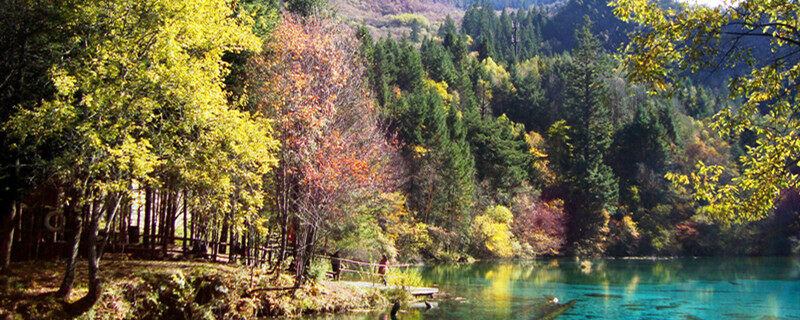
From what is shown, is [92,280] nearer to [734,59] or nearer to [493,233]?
[734,59]

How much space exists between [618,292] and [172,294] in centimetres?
2265

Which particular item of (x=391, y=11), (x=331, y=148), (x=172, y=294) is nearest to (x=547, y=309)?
(x=331, y=148)

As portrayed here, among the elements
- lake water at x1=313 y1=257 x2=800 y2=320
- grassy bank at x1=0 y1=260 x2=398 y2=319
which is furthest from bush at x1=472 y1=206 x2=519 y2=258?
grassy bank at x1=0 y1=260 x2=398 y2=319

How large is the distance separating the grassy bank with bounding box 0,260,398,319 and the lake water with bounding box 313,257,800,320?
1.15 metres

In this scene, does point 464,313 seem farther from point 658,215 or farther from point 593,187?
point 658,215

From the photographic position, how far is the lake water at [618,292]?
20.8 m

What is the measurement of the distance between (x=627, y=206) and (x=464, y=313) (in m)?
52.7

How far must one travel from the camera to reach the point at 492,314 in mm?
19094

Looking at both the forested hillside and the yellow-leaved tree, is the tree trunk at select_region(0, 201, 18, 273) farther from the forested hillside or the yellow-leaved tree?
the yellow-leaved tree

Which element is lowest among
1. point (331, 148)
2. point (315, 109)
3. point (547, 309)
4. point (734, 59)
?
point (547, 309)

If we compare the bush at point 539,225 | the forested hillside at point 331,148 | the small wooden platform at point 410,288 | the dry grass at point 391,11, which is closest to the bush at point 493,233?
the forested hillside at point 331,148

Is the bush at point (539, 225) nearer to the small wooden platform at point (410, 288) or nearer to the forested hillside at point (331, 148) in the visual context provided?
the forested hillside at point (331, 148)

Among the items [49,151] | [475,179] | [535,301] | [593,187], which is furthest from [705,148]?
[49,151]

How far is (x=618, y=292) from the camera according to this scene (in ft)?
93.2
